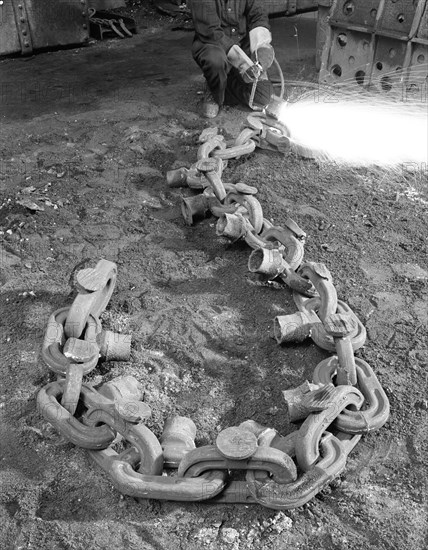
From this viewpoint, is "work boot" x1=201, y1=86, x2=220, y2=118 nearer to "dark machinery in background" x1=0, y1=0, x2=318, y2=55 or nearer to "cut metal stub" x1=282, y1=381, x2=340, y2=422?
"dark machinery in background" x1=0, y1=0, x2=318, y2=55

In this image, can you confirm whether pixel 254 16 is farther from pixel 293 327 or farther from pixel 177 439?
pixel 177 439

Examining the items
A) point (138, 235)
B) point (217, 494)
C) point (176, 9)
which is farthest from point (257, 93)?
point (217, 494)

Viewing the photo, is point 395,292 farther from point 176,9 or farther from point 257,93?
point 176,9

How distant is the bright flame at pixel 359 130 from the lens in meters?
5.43

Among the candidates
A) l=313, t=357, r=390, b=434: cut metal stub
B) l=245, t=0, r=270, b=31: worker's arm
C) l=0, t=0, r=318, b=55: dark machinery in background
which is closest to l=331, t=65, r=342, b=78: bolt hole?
l=245, t=0, r=270, b=31: worker's arm

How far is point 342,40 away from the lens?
259 inches

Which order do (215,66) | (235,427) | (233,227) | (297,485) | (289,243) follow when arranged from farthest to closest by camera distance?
(215,66) < (233,227) < (289,243) < (235,427) < (297,485)

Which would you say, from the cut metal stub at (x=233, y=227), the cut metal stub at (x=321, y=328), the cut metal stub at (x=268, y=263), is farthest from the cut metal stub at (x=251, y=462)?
the cut metal stub at (x=233, y=227)

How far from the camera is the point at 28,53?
26.2 ft

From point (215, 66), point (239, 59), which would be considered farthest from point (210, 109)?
point (239, 59)

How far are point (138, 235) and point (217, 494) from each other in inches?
87.2

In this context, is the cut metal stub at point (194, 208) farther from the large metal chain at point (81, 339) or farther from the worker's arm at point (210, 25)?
→ the worker's arm at point (210, 25)

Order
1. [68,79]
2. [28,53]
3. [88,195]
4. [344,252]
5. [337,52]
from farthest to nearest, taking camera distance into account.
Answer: [28,53] < [68,79] < [337,52] < [88,195] < [344,252]

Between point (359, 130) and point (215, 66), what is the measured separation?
4.45 feet
